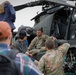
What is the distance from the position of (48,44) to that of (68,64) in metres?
2.27

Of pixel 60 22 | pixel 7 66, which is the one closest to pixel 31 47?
pixel 60 22

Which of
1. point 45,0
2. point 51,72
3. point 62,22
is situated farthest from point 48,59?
point 62,22

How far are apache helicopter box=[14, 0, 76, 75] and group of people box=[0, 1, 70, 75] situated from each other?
0.33 meters

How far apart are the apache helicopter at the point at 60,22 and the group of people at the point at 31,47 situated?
1.09 ft

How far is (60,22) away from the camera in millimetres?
9055

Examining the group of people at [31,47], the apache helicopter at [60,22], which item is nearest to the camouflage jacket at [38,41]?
the group of people at [31,47]

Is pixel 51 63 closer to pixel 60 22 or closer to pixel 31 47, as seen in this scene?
pixel 31 47

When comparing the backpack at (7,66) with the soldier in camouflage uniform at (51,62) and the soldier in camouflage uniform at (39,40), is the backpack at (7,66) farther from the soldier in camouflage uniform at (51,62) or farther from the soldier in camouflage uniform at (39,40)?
the soldier in camouflage uniform at (39,40)

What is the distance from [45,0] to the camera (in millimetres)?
8148

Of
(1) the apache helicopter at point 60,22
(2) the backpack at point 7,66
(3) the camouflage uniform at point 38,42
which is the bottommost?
(3) the camouflage uniform at point 38,42

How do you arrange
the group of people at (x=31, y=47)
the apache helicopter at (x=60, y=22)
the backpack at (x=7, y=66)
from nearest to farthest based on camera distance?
the backpack at (x=7, y=66) → the group of people at (x=31, y=47) → the apache helicopter at (x=60, y=22)

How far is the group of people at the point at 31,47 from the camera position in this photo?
2439 millimetres

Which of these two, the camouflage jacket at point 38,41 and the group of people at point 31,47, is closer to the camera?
the group of people at point 31,47

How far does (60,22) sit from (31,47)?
1028 mm
